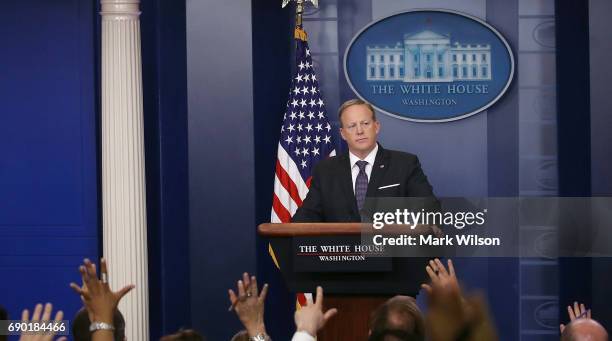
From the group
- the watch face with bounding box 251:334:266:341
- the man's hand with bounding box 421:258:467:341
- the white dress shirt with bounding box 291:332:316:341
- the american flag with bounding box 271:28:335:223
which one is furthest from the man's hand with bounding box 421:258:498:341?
the american flag with bounding box 271:28:335:223

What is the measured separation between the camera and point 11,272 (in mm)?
7852

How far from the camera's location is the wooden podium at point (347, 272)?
16.7ft

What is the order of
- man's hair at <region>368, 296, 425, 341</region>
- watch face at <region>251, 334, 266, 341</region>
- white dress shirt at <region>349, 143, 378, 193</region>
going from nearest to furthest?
man's hair at <region>368, 296, 425, 341</region> < watch face at <region>251, 334, 266, 341</region> < white dress shirt at <region>349, 143, 378, 193</region>

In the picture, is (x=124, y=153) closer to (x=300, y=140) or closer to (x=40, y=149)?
(x=40, y=149)

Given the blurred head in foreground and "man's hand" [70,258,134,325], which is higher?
"man's hand" [70,258,134,325]

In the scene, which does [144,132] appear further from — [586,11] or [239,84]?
[586,11]

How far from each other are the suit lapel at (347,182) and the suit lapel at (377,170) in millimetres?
89

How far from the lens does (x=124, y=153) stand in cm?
756

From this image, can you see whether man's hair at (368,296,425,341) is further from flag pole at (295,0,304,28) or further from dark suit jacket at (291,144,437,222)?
flag pole at (295,0,304,28)

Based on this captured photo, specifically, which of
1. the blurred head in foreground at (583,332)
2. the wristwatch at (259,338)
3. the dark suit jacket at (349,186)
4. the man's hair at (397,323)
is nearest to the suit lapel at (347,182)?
Result: the dark suit jacket at (349,186)

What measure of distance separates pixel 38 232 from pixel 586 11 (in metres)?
3.88

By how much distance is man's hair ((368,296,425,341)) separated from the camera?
10.7ft

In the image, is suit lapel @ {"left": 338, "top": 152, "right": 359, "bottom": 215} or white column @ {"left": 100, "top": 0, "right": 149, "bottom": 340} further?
white column @ {"left": 100, "top": 0, "right": 149, "bottom": 340}

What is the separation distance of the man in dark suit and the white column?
70.3 inches
